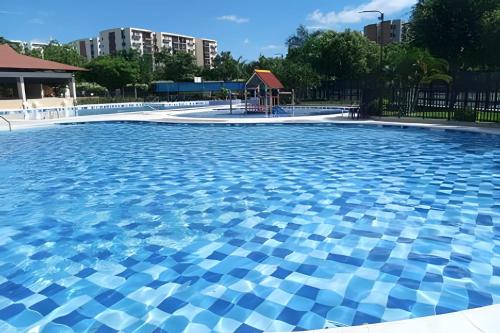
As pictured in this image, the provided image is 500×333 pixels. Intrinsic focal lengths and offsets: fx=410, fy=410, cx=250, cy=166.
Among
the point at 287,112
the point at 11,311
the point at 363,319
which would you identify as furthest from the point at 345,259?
the point at 287,112

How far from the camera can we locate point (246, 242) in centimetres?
613

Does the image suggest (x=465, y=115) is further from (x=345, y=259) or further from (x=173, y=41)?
(x=173, y=41)

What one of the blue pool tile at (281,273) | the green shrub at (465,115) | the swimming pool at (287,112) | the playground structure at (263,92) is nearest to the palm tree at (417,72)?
the green shrub at (465,115)

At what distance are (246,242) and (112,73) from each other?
58.1m

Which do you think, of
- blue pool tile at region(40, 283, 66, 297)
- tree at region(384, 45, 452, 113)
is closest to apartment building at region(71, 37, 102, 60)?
tree at region(384, 45, 452, 113)

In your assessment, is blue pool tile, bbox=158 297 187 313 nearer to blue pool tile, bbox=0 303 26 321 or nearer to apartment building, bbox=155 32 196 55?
blue pool tile, bbox=0 303 26 321

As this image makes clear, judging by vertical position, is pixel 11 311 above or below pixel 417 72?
below

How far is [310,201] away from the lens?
8062mm

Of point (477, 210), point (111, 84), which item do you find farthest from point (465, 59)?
point (111, 84)

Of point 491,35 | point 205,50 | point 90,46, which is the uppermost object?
point 90,46

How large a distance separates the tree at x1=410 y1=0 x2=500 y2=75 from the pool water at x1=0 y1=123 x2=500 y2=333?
57.1 feet

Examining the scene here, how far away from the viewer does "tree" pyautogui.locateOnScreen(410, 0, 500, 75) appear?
26281mm

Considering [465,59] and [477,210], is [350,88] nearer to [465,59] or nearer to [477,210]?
[465,59]

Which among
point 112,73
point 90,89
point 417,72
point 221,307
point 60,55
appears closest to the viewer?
point 221,307
